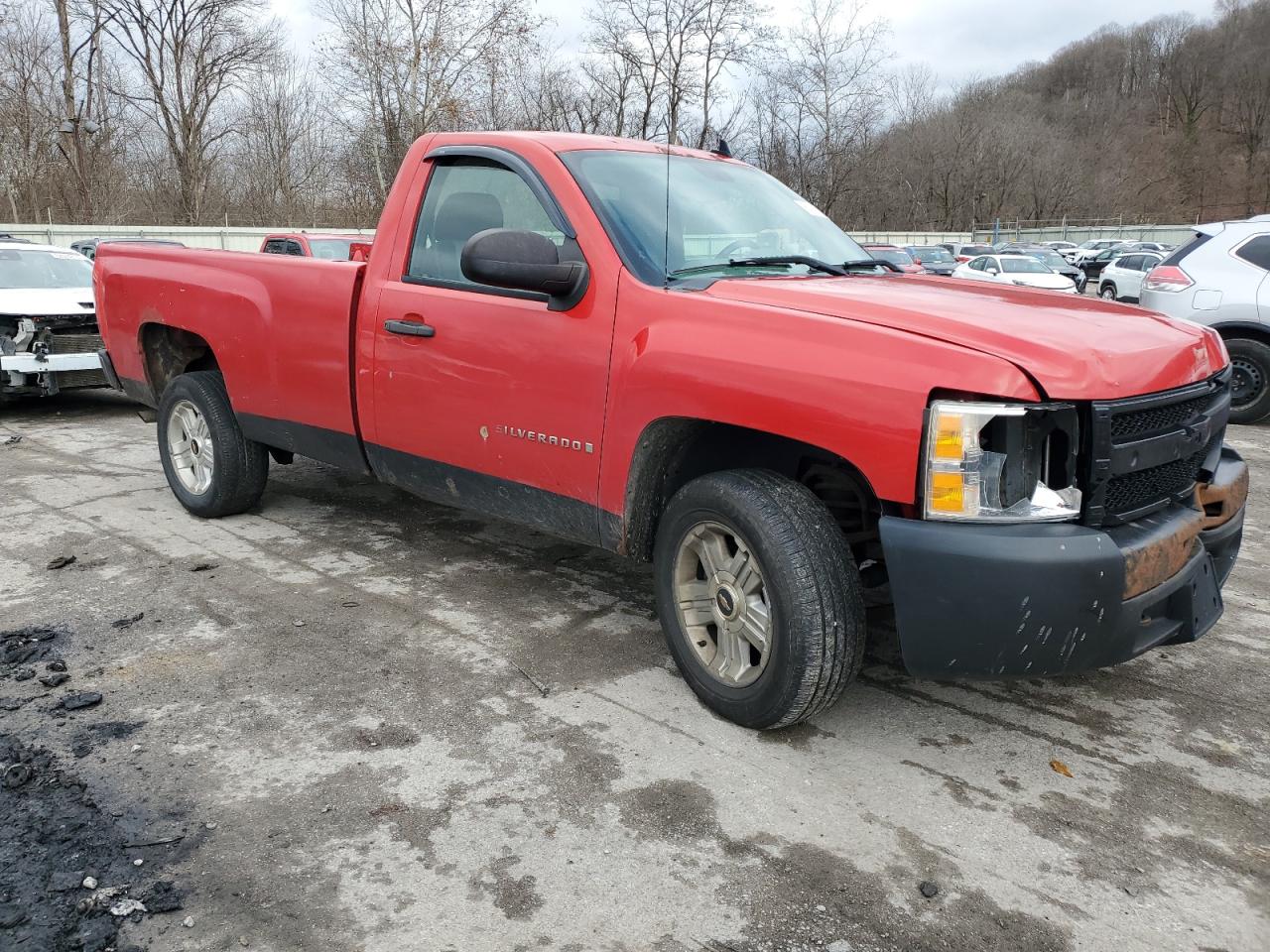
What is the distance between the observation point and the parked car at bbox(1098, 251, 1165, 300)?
2781cm

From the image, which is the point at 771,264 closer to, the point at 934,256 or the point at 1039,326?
the point at 1039,326

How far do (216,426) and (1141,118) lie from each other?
118m

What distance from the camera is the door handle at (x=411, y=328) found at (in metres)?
4.02

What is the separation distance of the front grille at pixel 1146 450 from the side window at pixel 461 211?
2.15m

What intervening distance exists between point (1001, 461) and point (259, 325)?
3645mm

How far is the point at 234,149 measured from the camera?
41.5m

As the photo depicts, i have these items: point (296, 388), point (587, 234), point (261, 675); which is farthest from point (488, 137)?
point (261, 675)

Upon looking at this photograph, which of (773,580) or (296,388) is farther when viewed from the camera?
(296,388)

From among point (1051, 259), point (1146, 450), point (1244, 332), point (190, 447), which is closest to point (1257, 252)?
point (1244, 332)

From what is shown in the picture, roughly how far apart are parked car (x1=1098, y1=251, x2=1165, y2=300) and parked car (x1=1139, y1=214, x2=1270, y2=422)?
774 inches

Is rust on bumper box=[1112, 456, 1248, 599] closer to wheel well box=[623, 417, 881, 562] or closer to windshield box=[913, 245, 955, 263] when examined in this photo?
wheel well box=[623, 417, 881, 562]

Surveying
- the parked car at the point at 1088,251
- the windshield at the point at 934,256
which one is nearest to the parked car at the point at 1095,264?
the parked car at the point at 1088,251

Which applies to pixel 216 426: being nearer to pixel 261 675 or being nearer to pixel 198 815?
pixel 261 675

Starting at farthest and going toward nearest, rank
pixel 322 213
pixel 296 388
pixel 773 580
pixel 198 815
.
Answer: pixel 322 213 → pixel 296 388 → pixel 773 580 → pixel 198 815
